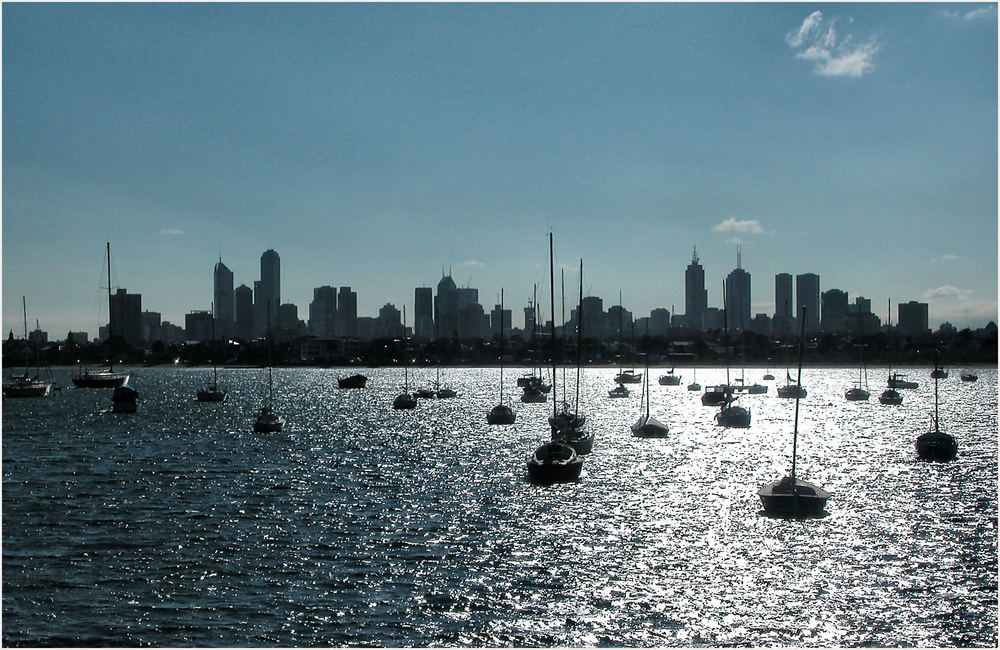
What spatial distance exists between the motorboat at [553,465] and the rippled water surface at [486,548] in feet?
5.41

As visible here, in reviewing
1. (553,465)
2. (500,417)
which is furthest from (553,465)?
(500,417)

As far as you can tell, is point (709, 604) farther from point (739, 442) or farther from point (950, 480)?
point (739, 442)

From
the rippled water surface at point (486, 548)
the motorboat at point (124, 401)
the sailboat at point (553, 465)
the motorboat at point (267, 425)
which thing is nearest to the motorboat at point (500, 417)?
the rippled water surface at point (486, 548)

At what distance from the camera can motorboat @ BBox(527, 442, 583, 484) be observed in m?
53.2

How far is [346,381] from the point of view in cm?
18838

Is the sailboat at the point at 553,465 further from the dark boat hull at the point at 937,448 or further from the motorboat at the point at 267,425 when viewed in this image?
the motorboat at the point at 267,425

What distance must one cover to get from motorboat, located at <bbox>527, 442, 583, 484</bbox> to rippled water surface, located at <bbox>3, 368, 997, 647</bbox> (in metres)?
1.65

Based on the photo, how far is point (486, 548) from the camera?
38219mm

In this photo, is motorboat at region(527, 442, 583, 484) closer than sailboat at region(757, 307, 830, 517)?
No

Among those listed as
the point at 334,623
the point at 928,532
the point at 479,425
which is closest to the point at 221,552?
the point at 334,623

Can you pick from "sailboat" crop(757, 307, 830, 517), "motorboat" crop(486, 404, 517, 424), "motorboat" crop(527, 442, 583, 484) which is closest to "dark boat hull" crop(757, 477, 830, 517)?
"sailboat" crop(757, 307, 830, 517)

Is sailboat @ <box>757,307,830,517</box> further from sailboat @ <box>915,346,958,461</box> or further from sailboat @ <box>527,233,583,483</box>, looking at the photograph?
sailboat @ <box>915,346,958,461</box>

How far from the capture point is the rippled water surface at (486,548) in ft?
93.0

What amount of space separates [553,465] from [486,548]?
50.4 feet
